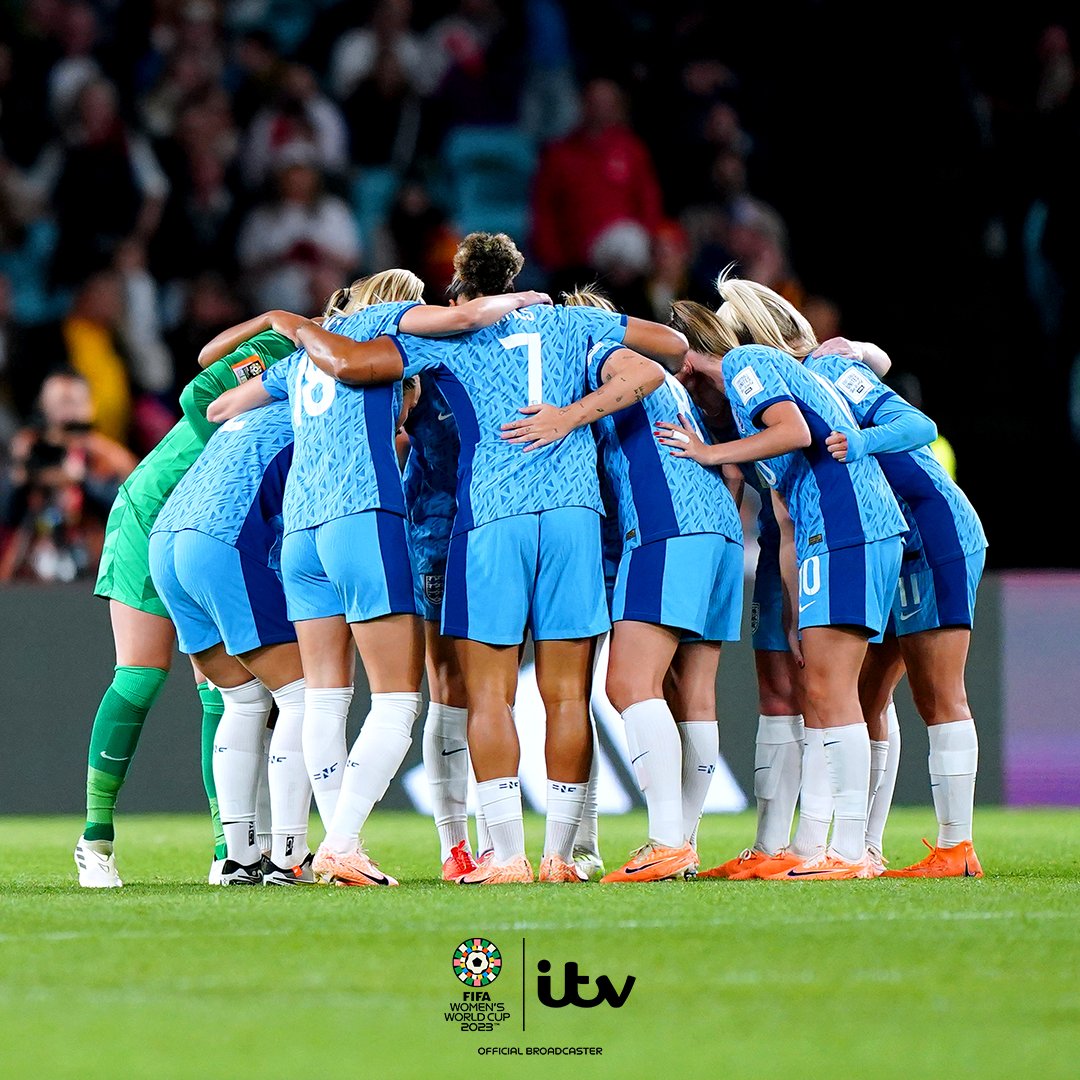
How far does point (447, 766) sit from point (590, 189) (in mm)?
8527

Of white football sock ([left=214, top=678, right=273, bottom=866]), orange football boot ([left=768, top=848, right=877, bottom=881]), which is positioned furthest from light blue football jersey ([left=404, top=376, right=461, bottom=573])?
orange football boot ([left=768, top=848, right=877, bottom=881])

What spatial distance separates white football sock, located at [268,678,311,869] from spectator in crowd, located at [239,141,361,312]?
302 inches

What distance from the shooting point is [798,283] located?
15180 millimetres

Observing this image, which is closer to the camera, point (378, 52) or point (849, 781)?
point (849, 781)

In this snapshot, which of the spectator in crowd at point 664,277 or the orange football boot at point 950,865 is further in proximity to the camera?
the spectator in crowd at point 664,277

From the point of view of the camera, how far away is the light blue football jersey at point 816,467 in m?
6.74

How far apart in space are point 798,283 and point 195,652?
9178 mm

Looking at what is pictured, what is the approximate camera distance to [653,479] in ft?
22.6

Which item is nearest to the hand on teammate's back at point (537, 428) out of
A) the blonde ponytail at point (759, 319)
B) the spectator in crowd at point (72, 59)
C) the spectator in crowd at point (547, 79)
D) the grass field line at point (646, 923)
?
the blonde ponytail at point (759, 319)

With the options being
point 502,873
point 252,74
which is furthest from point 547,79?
point 502,873

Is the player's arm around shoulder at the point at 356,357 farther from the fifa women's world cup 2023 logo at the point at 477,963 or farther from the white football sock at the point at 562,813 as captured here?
the fifa women's world cup 2023 logo at the point at 477,963

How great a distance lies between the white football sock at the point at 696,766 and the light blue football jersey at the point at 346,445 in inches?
55.9

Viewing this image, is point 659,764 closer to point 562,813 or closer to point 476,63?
point 562,813

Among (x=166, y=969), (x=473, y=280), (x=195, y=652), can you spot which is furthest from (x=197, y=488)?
(x=166, y=969)
